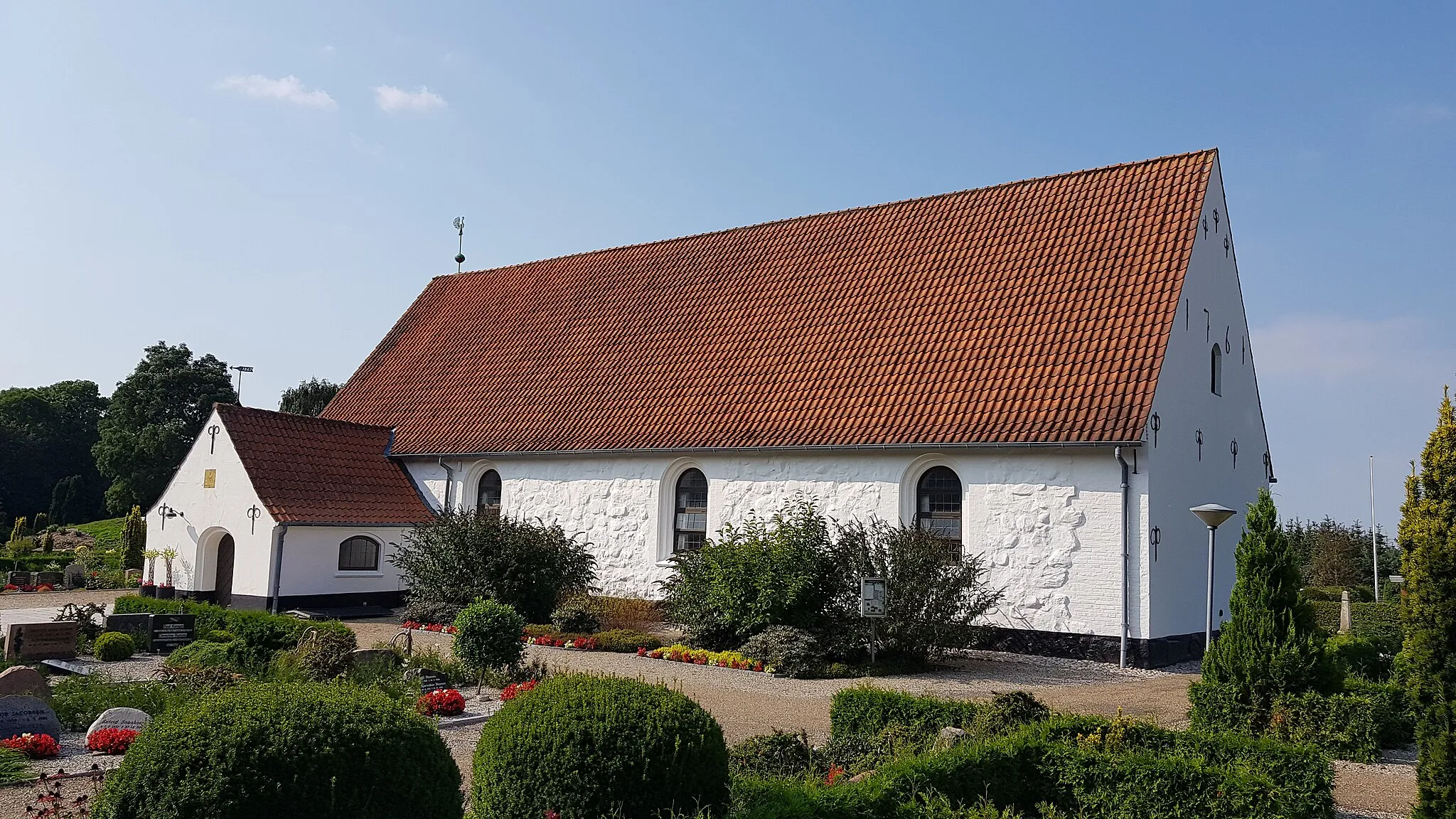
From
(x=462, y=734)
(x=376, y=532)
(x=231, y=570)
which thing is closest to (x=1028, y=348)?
(x=462, y=734)

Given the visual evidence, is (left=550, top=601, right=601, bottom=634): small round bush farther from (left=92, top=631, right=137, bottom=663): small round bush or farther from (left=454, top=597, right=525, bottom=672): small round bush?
(left=92, top=631, right=137, bottom=663): small round bush

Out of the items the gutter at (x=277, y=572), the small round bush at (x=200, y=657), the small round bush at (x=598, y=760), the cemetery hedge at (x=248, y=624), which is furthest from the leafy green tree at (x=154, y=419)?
the small round bush at (x=598, y=760)

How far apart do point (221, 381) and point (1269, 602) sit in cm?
5599

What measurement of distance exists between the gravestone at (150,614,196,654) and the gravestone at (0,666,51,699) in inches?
221

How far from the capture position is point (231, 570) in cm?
2202

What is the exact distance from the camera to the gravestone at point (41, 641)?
13.9m

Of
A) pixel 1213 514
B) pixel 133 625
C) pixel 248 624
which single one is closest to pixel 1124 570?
pixel 1213 514

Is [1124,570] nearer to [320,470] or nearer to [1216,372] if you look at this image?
[1216,372]

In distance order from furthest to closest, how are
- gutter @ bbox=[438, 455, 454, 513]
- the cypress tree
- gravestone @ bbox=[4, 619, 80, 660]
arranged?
gutter @ bbox=[438, 455, 454, 513], gravestone @ bbox=[4, 619, 80, 660], the cypress tree

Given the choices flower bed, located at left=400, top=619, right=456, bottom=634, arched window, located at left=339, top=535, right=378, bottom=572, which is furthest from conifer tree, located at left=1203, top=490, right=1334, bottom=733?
arched window, located at left=339, top=535, right=378, bottom=572

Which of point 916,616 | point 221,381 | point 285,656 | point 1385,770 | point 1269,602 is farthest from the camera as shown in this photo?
point 221,381

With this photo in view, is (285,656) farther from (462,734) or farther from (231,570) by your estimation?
(231,570)

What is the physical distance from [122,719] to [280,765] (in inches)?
226

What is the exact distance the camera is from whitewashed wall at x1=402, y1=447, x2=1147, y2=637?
15727 millimetres
